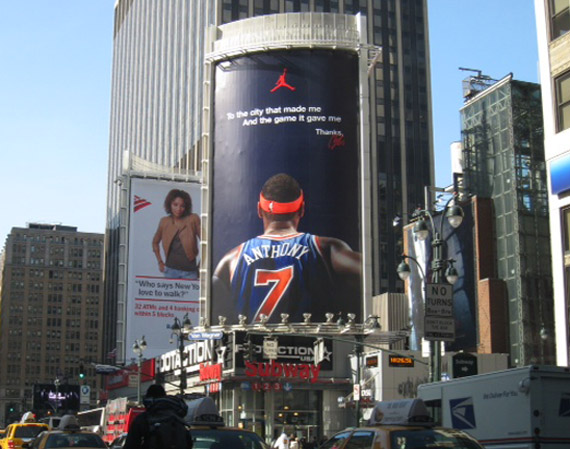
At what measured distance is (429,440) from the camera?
1426 centimetres

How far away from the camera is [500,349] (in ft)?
234

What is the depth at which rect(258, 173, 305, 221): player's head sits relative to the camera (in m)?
63.3

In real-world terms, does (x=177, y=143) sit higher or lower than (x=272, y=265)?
higher

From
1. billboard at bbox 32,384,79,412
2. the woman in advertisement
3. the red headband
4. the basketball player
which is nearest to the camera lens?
the basketball player

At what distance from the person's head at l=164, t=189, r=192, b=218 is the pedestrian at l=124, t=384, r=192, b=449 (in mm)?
83725

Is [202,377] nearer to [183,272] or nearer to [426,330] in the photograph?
[183,272]

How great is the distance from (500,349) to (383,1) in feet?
Result: 207

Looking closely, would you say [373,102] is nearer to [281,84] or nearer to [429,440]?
[281,84]

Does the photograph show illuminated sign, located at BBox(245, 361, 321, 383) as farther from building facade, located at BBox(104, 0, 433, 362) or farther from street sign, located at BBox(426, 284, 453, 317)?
building facade, located at BBox(104, 0, 433, 362)

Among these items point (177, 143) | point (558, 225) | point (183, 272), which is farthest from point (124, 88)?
point (558, 225)

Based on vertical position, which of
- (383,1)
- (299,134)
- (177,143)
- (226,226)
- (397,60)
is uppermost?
(383,1)

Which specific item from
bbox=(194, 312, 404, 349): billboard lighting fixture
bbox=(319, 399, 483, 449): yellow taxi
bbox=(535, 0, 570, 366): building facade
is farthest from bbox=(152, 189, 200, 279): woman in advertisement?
bbox=(319, 399, 483, 449): yellow taxi

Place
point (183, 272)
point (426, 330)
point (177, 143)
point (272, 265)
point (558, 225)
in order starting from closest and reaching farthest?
point (426, 330) < point (558, 225) < point (272, 265) < point (183, 272) < point (177, 143)

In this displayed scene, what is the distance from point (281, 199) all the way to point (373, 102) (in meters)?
55.7
